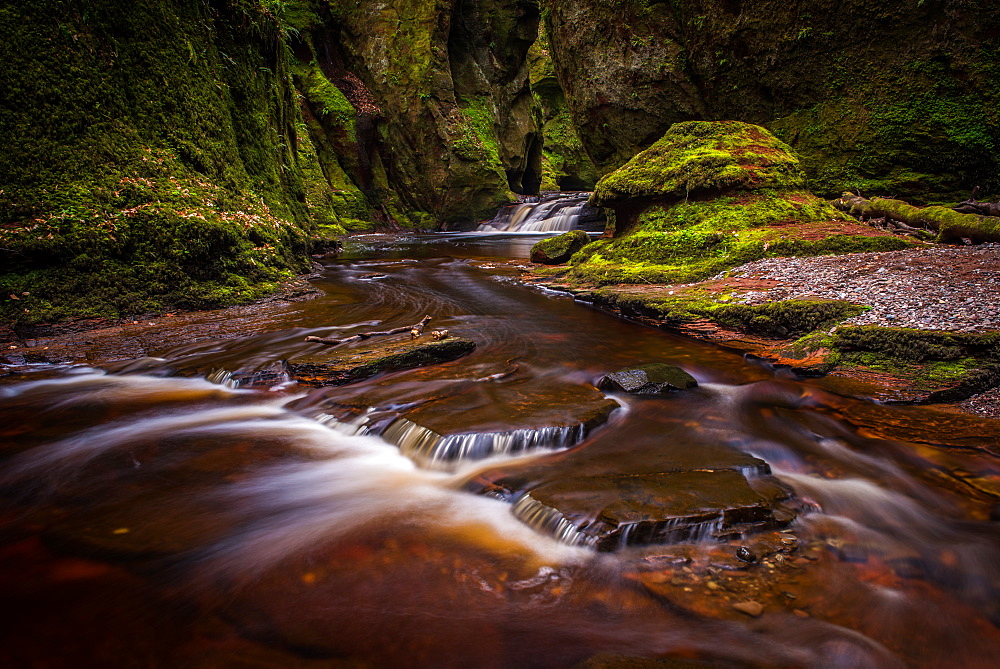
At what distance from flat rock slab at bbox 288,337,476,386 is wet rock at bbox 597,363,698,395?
170cm

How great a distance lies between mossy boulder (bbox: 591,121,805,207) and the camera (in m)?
8.81

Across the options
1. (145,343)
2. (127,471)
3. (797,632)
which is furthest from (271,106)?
(797,632)

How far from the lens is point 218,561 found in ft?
7.61

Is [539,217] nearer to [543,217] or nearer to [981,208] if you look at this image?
[543,217]

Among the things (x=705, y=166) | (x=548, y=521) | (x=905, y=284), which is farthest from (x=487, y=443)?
(x=705, y=166)

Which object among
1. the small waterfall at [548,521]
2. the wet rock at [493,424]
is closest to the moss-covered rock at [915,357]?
the wet rock at [493,424]

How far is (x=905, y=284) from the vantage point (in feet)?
16.2

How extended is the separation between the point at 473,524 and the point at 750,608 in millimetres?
1363

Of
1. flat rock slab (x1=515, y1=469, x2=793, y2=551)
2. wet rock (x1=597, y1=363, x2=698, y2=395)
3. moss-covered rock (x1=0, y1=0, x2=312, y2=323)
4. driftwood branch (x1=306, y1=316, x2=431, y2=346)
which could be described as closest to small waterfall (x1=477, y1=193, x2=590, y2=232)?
moss-covered rock (x1=0, y1=0, x2=312, y2=323)

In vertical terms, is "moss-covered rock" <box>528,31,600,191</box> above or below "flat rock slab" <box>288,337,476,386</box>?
above

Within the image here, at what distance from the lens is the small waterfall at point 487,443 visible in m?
3.19

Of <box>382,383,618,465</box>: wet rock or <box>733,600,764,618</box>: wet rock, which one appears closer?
<box>733,600,764,618</box>: wet rock

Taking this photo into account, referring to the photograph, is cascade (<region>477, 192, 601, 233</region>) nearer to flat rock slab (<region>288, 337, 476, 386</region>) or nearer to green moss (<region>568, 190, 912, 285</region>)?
green moss (<region>568, 190, 912, 285</region>)

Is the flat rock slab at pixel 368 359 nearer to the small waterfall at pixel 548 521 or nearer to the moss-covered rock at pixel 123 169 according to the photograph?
the small waterfall at pixel 548 521
